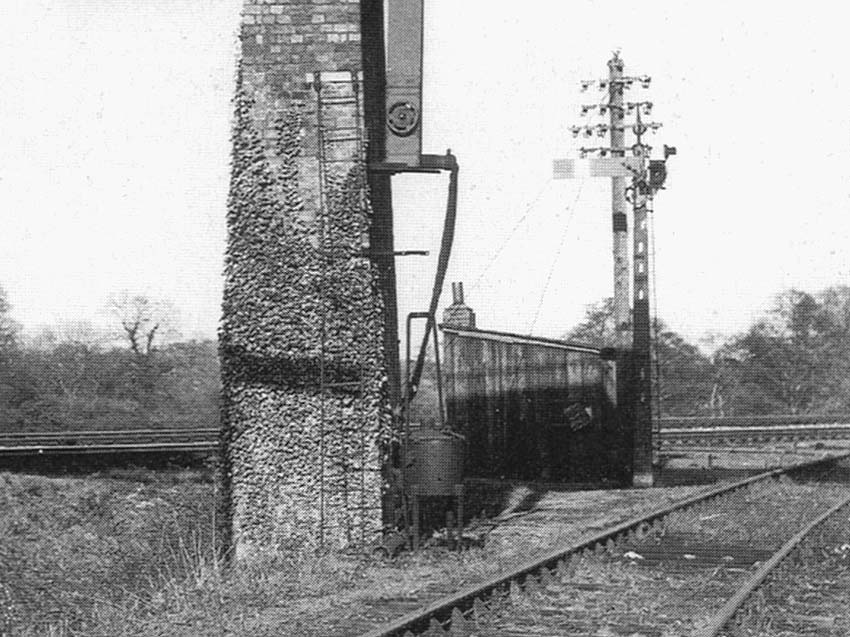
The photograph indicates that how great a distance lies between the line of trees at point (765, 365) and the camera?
2776 inches

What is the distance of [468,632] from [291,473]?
448 centimetres

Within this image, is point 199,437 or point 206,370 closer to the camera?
point 199,437

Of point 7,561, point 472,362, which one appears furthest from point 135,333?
point 7,561

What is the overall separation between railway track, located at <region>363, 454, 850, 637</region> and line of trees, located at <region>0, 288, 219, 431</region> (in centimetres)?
2749

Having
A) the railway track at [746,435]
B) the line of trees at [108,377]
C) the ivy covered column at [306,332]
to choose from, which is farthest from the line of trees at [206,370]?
the ivy covered column at [306,332]

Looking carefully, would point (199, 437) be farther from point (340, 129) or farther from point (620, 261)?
point (340, 129)

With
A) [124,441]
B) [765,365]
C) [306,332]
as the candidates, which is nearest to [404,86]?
[306,332]

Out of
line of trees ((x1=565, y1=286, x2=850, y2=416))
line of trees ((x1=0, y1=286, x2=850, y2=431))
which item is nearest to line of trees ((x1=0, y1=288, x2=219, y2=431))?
line of trees ((x1=0, y1=286, x2=850, y2=431))

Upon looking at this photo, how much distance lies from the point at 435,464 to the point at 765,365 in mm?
67584

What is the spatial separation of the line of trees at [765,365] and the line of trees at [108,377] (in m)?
25.9

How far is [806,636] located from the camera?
750cm

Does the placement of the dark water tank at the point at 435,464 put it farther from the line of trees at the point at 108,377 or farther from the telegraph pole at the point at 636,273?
the line of trees at the point at 108,377

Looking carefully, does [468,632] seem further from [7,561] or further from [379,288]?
[7,561]

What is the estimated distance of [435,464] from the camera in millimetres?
11195
